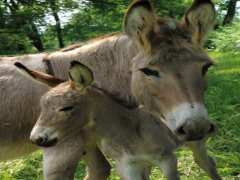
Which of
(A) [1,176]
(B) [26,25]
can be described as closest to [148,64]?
(A) [1,176]

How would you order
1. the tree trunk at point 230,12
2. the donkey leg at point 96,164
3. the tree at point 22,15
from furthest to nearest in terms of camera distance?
the tree trunk at point 230,12, the tree at point 22,15, the donkey leg at point 96,164

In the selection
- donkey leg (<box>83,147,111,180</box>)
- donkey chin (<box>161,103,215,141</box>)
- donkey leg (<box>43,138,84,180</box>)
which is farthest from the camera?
donkey leg (<box>83,147,111,180</box>)

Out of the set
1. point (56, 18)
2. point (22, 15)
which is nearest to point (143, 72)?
point (22, 15)

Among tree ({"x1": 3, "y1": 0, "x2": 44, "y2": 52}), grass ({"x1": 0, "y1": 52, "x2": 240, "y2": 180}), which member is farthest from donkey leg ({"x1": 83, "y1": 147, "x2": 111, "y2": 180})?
tree ({"x1": 3, "y1": 0, "x2": 44, "y2": 52})

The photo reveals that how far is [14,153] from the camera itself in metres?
4.16

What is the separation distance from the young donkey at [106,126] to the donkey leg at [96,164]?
265 mm

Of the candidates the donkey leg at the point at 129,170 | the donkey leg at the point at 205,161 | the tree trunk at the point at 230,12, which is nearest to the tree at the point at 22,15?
the donkey leg at the point at 205,161

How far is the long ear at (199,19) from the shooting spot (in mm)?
3490

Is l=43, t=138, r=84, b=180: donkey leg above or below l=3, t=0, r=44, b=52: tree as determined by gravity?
above

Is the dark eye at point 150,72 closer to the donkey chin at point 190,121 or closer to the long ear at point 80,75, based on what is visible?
the donkey chin at point 190,121

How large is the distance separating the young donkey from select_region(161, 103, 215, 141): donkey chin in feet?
2.01

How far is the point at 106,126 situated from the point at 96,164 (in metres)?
0.52

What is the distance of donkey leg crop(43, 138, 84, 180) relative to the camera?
12.7ft

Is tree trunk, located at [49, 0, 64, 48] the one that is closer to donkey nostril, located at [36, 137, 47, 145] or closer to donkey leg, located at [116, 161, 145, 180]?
donkey leg, located at [116, 161, 145, 180]
